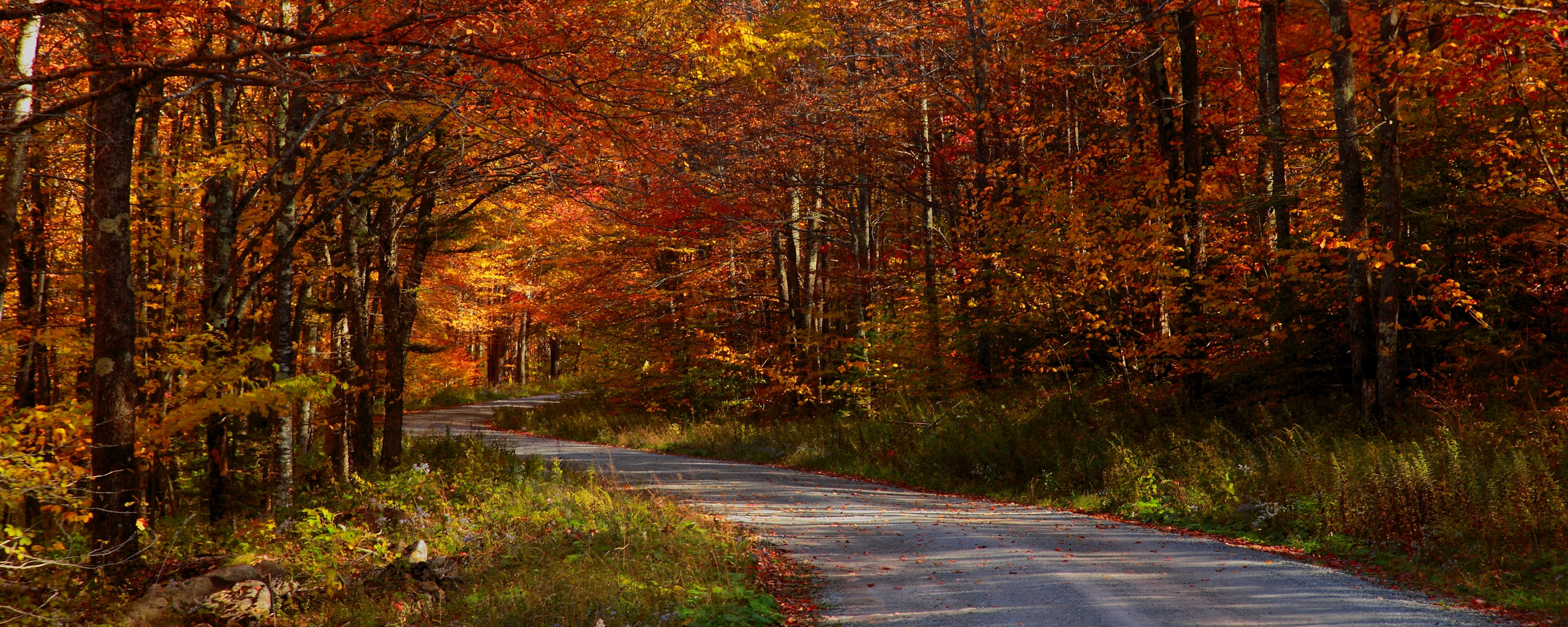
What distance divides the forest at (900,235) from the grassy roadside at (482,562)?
0.55 meters

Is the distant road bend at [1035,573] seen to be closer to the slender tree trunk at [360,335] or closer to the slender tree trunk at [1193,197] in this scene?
the slender tree trunk at [1193,197]

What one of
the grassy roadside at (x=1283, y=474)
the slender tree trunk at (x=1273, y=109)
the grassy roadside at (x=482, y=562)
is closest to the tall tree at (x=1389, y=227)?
the grassy roadside at (x=1283, y=474)

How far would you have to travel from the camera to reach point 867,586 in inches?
289

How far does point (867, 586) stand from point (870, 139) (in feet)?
43.0

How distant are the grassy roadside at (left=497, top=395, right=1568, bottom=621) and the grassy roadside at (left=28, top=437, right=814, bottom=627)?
4.91m

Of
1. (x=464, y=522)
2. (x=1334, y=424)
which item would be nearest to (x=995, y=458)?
(x=1334, y=424)

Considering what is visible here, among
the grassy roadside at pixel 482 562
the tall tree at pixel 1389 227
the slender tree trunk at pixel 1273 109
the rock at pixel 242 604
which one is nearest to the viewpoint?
the grassy roadside at pixel 482 562

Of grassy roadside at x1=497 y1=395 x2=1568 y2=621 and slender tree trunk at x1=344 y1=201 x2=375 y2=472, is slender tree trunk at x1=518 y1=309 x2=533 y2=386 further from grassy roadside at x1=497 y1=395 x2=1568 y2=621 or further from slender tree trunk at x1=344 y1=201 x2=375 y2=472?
slender tree trunk at x1=344 y1=201 x2=375 y2=472

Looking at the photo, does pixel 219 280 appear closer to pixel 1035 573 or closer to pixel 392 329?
pixel 392 329

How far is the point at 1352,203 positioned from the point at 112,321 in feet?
43.4

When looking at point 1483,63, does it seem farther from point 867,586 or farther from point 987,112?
point 867,586

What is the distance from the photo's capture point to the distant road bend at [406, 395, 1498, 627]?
619 cm

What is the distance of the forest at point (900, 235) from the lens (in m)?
7.82

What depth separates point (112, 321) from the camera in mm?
7832
